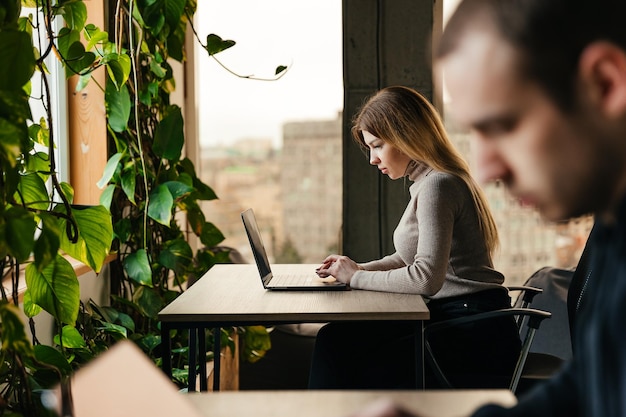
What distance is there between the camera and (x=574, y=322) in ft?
8.07

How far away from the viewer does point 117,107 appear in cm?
315

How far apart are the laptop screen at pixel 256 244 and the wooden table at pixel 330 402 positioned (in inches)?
54.6

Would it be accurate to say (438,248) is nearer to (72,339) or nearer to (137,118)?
(72,339)

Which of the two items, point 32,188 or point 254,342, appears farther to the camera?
point 254,342

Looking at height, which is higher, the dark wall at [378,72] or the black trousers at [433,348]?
the dark wall at [378,72]

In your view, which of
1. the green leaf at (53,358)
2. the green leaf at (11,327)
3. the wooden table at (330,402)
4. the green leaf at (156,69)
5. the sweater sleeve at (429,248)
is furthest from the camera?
the green leaf at (156,69)

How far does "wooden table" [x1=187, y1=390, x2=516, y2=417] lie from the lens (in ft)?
3.62

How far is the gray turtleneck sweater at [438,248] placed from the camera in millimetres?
2484

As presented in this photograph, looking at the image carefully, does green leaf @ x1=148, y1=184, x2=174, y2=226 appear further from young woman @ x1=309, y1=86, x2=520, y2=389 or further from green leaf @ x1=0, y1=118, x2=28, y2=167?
green leaf @ x1=0, y1=118, x2=28, y2=167

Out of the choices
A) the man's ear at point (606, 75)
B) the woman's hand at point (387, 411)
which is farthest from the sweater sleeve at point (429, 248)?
the man's ear at point (606, 75)

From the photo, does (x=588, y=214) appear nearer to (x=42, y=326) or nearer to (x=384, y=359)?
(x=384, y=359)

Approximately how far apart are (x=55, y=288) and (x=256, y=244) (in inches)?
32.3

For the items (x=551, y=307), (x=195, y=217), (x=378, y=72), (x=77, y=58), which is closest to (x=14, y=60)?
(x=77, y=58)

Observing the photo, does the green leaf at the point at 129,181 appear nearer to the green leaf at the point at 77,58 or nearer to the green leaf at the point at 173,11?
the green leaf at the point at 173,11
